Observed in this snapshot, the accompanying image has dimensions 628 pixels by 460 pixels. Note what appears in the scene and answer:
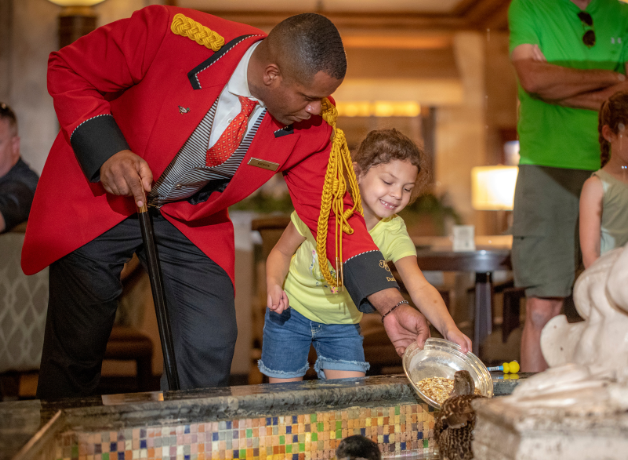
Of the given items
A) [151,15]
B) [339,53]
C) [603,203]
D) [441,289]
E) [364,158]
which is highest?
[151,15]

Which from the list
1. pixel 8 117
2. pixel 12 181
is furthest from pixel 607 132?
pixel 8 117

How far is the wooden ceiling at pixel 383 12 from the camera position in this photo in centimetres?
691

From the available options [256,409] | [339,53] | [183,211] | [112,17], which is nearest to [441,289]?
[183,211]

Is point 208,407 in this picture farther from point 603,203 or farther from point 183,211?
point 603,203

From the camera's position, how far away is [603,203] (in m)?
2.03

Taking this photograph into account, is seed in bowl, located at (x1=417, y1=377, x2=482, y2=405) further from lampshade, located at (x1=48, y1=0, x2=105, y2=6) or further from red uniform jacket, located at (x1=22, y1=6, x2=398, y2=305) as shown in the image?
lampshade, located at (x1=48, y1=0, x2=105, y2=6)

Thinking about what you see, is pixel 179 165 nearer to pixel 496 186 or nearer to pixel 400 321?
pixel 400 321

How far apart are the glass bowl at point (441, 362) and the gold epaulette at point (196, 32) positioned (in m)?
0.85

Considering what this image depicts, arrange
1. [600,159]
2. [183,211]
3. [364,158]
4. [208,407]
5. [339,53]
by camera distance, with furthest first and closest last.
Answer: [600,159], [364,158], [183,211], [339,53], [208,407]

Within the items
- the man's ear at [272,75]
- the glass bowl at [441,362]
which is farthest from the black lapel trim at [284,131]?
the glass bowl at [441,362]

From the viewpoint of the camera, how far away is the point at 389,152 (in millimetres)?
1793

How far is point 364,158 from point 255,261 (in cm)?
193

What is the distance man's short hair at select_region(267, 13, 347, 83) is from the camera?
1284 millimetres

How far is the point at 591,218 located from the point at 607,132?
31 cm
